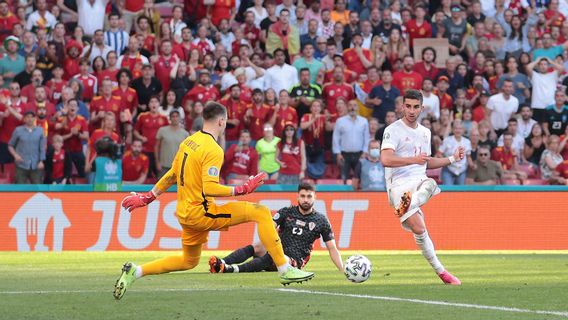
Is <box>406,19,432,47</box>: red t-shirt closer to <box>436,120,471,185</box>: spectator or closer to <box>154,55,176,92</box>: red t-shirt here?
<box>436,120,471,185</box>: spectator

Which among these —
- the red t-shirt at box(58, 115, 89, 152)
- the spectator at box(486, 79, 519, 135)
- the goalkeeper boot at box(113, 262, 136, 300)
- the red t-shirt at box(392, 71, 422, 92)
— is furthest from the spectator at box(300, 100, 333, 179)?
the goalkeeper boot at box(113, 262, 136, 300)

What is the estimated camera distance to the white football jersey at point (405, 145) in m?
13.7

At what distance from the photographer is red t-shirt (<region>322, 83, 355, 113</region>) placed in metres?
25.7

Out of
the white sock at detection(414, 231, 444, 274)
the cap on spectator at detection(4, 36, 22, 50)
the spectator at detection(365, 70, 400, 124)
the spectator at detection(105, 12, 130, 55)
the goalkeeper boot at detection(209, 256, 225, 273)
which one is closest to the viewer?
the white sock at detection(414, 231, 444, 274)

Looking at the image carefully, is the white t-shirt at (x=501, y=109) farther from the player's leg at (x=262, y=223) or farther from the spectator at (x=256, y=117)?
the player's leg at (x=262, y=223)

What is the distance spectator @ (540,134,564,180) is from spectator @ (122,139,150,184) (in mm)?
8159

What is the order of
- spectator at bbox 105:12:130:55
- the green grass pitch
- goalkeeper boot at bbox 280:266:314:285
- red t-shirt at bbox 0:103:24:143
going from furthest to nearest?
spectator at bbox 105:12:130:55 → red t-shirt at bbox 0:103:24:143 → goalkeeper boot at bbox 280:266:314:285 → the green grass pitch

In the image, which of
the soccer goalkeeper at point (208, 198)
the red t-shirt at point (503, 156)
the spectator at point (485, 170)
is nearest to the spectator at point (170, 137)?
the spectator at point (485, 170)

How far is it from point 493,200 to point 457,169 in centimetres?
171

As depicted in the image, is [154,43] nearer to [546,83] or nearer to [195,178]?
[546,83]

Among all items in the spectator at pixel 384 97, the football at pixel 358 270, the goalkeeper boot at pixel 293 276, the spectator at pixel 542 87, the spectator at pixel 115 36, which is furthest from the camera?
→ the spectator at pixel 542 87

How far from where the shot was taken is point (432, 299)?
38.3 ft

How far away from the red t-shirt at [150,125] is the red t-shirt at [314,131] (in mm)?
2872

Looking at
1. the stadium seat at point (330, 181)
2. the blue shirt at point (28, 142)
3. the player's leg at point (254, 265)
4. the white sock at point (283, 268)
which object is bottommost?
the stadium seat at point (330, 181)
